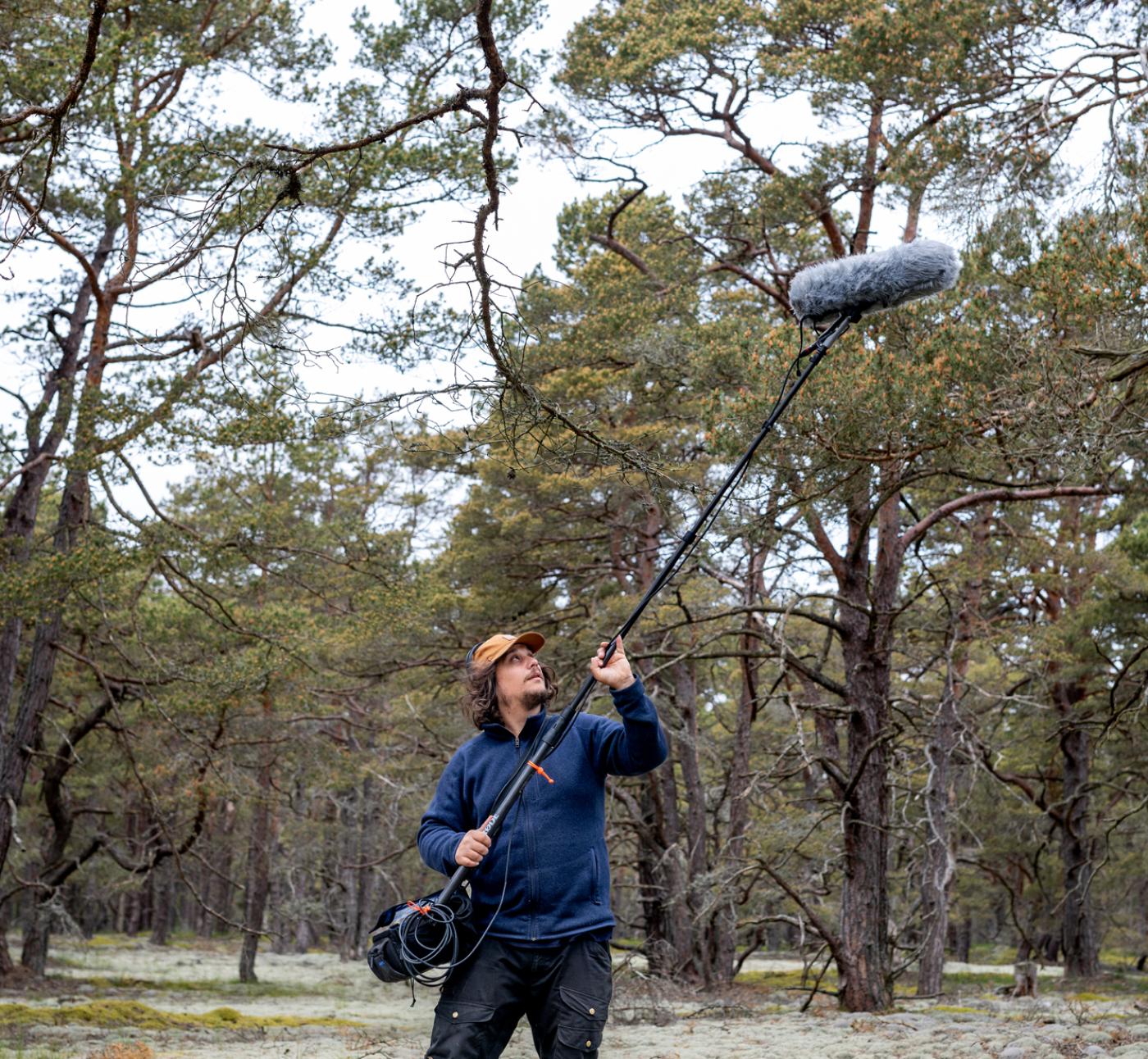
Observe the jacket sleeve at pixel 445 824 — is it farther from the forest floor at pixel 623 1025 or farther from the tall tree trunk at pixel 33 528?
the tall tree trunk at pixel 33 528

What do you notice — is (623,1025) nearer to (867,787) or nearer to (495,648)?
(867,787)

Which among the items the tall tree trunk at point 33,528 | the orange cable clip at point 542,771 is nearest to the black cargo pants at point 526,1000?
the orange cable clip at point 542,771

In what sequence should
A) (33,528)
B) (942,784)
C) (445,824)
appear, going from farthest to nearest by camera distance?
1. (33,528)
2. (942,784)
3. (445,824)

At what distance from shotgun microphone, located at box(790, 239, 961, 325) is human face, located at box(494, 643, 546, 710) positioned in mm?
1336

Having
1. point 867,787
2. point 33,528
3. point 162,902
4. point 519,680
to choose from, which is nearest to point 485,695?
point 519,680

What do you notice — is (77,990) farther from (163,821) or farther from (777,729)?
(777,729)

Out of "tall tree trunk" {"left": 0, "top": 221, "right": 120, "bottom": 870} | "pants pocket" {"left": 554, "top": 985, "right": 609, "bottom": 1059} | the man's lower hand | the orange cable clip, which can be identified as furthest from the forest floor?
the man's lower hand

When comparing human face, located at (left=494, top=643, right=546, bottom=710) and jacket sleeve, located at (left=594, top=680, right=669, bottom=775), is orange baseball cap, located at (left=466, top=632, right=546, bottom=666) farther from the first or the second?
jacket sleeve, located at (left=594, top=680, right=669, bottom=775)

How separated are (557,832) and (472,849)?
272 mm

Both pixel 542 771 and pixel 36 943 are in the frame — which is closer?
pixel 542 771

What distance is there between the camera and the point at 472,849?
3039 mm

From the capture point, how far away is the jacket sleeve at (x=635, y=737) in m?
3.19

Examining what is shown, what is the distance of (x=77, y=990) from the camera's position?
49.5 ft

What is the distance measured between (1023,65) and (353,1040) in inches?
344
